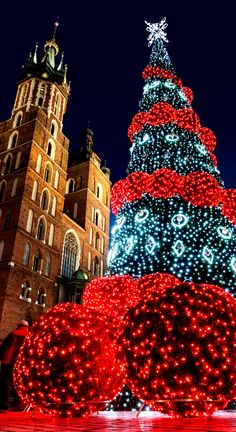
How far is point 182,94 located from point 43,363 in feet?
35.8

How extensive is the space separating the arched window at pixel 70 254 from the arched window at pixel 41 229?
3.77m

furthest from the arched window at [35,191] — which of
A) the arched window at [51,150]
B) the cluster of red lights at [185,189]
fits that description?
the cluster of red lights at [185,189]

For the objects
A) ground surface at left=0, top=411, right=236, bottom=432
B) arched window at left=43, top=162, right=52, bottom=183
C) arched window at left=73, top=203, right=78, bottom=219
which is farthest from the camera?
arched window at left=73, top=203, right=78, bottom=219

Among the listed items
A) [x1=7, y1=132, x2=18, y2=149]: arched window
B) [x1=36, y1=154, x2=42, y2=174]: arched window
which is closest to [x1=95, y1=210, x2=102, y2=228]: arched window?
[x1=36, y1=154, x2=42, y2=174]: arched window

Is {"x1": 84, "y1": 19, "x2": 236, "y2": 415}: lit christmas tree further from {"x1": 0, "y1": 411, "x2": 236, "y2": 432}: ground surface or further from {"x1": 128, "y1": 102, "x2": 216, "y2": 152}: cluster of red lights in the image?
{"x1": 0, "y1": 411, "x2": 236, "y2": 432}: ground surface

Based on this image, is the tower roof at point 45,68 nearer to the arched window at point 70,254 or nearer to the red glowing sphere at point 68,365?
the arched window at point 70,254

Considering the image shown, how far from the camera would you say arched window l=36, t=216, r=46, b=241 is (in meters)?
25.6

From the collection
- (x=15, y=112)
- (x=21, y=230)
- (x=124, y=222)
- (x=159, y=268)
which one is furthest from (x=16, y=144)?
(x=159, y=268)

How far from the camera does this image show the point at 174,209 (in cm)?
927

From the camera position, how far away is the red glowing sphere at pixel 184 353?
392 cm

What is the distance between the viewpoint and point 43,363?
4.57 metres

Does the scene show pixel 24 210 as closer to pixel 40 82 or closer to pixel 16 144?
pixel 16 144

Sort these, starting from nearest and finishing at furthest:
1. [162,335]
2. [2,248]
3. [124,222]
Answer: [162,335] → [124,222] → [2,248]

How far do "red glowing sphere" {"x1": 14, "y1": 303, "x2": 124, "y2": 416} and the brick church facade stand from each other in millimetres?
16368
